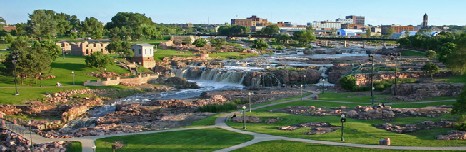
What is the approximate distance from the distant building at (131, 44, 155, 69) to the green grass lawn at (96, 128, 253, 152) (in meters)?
54.7

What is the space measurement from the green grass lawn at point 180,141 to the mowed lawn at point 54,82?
2590 centimetres

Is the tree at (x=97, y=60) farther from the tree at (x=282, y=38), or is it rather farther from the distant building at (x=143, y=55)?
the tree at (x=282, y=38)

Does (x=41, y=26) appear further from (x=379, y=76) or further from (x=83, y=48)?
(x=379, y=76)

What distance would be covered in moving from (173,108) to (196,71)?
35.6 meters

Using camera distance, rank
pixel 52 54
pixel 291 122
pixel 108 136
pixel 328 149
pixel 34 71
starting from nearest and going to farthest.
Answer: pixel 328 149
pixel 108 136
pixel 291 122
pixel 34 71
pixel 52 54

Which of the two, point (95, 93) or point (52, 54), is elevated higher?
point (52, 54)

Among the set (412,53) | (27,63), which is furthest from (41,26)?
(412,53)

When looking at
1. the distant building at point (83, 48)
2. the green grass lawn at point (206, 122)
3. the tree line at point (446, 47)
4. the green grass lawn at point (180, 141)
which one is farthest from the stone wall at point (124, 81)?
the tree line at point (446, 47)

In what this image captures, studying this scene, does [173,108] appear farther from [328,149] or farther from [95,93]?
[328,149]

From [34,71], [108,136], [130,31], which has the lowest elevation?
[108,136]

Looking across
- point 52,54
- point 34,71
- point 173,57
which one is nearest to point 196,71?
point 173,57

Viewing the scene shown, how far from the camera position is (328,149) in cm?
2766

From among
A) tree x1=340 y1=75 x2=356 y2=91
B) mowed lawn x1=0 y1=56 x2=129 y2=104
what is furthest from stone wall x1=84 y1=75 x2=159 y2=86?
tree x1=340 y1=75 x2=356 y2=91

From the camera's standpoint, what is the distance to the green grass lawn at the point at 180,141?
30000 mm
